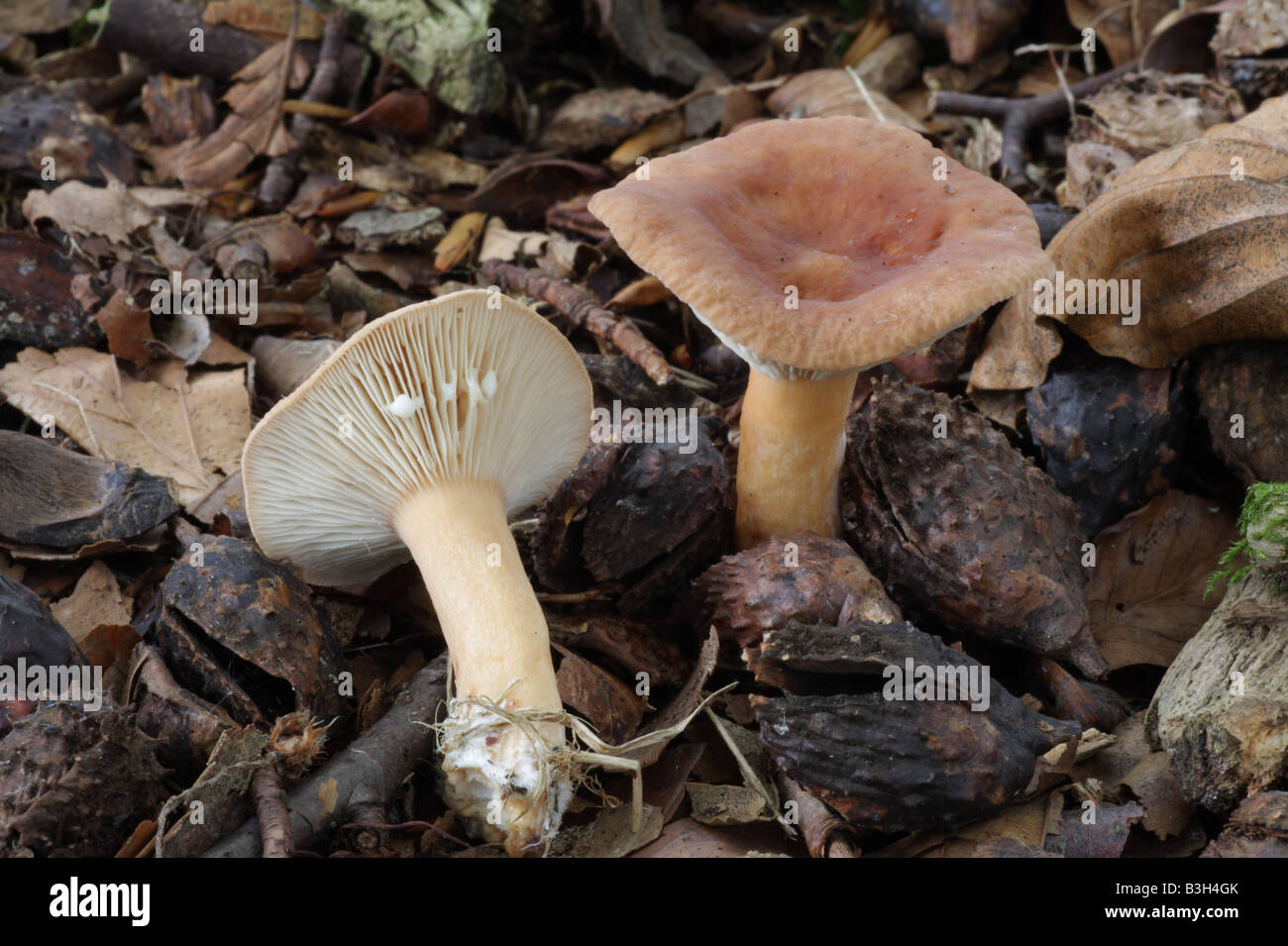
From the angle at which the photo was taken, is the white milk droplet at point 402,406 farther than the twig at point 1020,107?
No

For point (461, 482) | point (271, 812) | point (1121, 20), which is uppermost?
point (1121, 20)

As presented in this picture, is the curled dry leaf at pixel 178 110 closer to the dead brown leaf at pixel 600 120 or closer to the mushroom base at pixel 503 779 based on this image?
the dead brown leaf at pixel 600 120

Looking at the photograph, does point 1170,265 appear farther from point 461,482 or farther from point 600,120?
point 600,120

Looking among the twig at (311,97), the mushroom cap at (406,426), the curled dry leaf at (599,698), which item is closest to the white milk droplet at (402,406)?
the mushroom cap at (406,426)

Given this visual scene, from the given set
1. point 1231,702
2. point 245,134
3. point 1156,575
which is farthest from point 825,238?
point 245,134

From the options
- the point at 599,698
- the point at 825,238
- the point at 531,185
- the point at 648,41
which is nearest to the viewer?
the point at 599,698

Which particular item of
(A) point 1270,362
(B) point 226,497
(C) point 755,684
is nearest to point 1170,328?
(A) point 1270,362

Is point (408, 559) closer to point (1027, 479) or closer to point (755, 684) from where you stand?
point (755, 684)
